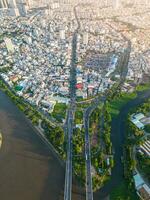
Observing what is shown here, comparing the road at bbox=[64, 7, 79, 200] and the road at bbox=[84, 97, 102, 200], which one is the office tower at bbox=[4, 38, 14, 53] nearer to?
the road at bbox=[64, 7, 79, 200]

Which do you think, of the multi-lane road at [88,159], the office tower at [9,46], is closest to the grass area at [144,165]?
the multi-lane road at [88,159]

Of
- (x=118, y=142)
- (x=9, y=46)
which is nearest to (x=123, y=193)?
(x=118, y=142)

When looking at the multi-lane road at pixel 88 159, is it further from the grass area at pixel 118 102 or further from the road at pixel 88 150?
the grass area at pixel 118 102

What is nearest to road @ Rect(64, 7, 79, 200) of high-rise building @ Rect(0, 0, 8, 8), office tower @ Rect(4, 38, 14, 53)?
office tower @ Rect(4, 38, 14, 53)

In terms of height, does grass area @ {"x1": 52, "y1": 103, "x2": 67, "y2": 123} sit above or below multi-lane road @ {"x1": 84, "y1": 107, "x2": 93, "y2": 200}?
below

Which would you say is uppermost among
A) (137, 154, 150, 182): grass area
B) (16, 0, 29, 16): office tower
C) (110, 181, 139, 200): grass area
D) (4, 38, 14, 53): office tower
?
(137, 154, 150, 182): grass area

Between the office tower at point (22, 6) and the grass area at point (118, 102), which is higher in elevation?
the grass area at point (118, 102)
